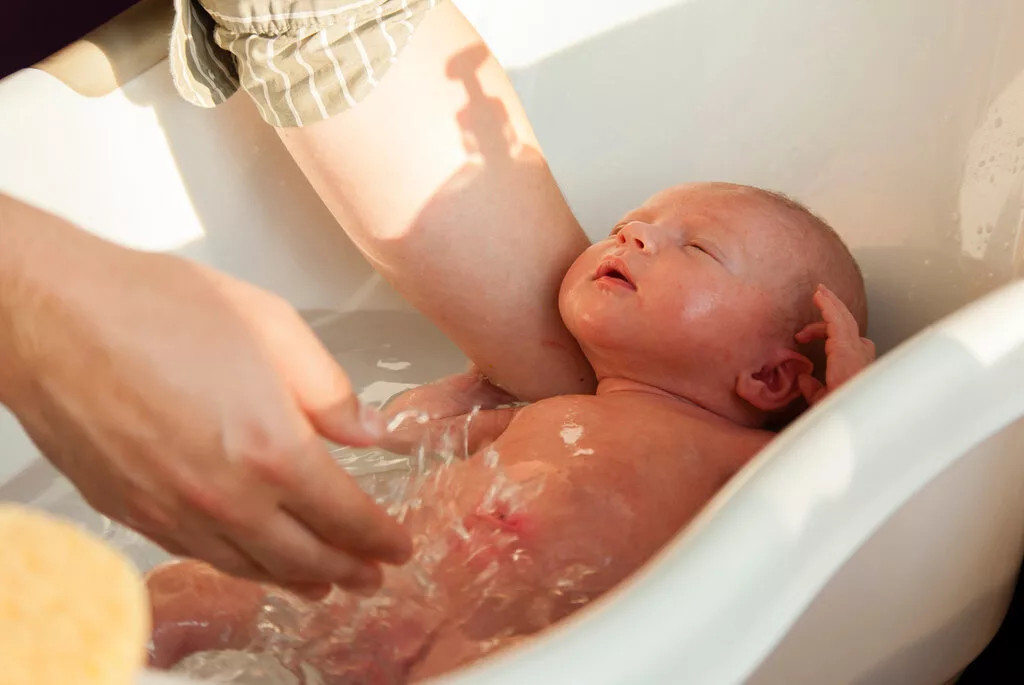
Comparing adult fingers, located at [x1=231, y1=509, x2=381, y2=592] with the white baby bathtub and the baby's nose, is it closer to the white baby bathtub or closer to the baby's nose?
the white baby bathtub

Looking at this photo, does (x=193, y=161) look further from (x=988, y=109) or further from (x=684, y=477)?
(x=988, y=109)

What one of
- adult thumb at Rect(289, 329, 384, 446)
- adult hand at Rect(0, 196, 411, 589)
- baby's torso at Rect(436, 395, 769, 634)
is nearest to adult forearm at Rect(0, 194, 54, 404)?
adult hand at Rect(0, 196, 411, 589)

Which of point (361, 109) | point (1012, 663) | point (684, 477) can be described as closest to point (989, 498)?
point (684, 477)

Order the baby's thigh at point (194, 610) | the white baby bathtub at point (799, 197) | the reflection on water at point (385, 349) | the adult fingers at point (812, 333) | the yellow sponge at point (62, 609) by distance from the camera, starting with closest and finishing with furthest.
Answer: the yellow sponge at point (62, 609)
the white baby bathtub at point (799, 197)
the baby's thigh at point (194, 610)
the adult fingers at point (812, 333)
the reflection on water at point (385, 349)

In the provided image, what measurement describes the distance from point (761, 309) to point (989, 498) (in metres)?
0.25

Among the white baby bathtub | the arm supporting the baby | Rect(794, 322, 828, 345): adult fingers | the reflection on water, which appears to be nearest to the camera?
the white baby bathtub

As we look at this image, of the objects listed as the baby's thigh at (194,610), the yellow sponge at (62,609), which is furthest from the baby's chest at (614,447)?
the yellow sponge at (62,609)

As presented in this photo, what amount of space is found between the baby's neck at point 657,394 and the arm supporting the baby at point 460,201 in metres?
0.09

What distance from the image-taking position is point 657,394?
0.92 m

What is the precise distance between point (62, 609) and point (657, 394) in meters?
0.70

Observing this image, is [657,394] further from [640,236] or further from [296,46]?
[296,46]

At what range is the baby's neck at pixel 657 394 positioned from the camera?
90cm

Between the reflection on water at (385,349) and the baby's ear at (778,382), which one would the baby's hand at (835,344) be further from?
the reflection on water at (385,349)

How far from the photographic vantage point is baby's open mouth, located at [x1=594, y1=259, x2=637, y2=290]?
904 mm
